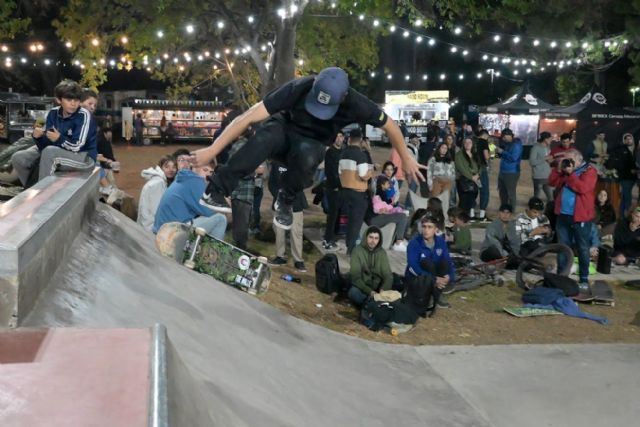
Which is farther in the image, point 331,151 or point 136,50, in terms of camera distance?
point 136,50

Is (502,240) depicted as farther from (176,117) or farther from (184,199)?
(176,117)

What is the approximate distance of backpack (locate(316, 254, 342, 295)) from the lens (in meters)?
8.66

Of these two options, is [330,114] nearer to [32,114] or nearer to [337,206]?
[337,206]

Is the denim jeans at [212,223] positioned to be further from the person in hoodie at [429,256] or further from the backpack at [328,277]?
the person in hoodie at [429,256]

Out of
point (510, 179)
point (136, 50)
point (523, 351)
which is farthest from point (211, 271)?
point (136, 50)

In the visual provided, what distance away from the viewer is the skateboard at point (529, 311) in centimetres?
840

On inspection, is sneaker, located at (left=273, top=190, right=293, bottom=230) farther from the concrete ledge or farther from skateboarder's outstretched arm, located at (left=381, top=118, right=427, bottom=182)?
the concrete ledge

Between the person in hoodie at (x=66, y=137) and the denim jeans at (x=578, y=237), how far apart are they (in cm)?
646

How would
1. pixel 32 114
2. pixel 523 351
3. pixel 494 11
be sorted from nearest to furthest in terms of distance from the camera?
pixel 523 351 < pixel 494 11 < pixel 32 114

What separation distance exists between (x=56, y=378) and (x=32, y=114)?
30.3 meters

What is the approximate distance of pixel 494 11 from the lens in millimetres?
20359

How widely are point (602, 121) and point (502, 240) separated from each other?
35.3 feet

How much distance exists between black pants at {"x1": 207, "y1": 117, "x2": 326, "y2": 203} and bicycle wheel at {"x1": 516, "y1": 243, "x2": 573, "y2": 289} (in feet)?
18.3

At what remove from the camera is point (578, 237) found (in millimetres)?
9508
